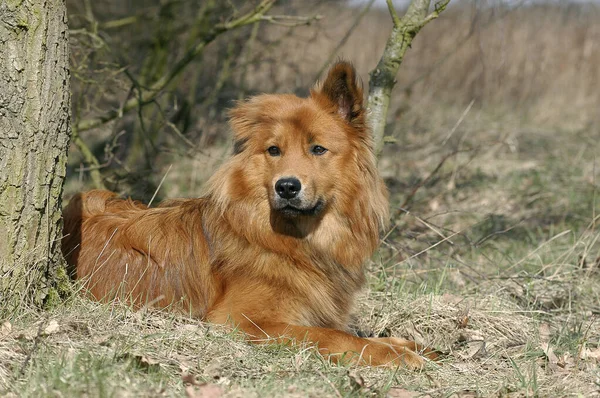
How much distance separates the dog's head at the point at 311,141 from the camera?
4.38 meters

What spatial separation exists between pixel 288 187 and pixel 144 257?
1.11 meters

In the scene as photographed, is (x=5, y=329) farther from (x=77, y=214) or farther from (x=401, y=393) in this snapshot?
(x=401, y=393)

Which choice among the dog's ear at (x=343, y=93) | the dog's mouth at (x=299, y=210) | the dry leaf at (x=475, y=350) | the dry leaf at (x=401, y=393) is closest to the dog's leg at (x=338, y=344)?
the dry leaf at (x=401, y=393)

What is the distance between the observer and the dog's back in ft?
14.5

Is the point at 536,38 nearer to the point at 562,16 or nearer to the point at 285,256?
the point at 562,16

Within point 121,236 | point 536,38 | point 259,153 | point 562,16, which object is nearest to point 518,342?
point 259,153

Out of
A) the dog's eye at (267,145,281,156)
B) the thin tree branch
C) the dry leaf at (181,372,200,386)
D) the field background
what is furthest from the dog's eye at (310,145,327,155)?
the thin tree branch

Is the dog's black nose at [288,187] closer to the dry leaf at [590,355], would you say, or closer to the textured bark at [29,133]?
the textured bark at [29,133]

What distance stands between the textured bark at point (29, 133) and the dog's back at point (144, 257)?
0.47 meters

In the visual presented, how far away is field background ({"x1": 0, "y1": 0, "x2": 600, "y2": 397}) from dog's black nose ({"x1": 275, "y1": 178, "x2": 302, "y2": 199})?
929 millimetres

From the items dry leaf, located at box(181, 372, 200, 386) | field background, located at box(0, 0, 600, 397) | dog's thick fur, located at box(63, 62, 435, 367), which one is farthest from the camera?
dog's thick fur, located at box(63, 62, 435, 367)

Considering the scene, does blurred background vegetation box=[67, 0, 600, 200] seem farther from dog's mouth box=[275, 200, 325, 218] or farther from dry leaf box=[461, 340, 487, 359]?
dry leaf box=[461, 340, 487, 359]

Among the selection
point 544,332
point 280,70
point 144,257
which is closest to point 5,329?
point 144,257

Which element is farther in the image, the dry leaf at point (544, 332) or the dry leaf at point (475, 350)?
the dry leaf at point (544, 332)
